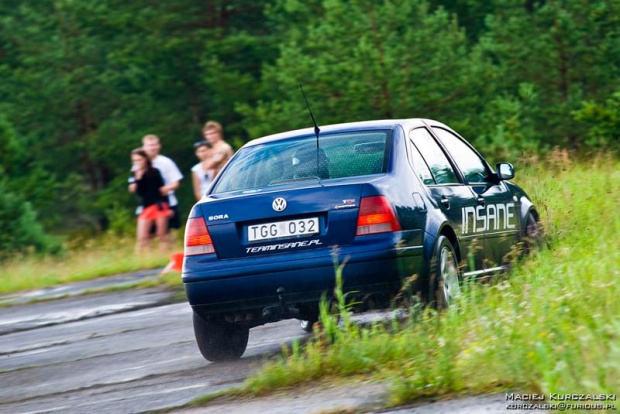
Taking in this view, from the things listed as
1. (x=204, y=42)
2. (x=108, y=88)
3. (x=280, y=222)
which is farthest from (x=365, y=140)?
(x=108, y=88)

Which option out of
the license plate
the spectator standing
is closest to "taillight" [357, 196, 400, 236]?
the license plate

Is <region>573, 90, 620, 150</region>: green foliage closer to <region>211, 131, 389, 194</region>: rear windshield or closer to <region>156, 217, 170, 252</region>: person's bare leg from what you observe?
<region>156, 217, 170, 252</region>: person's bare leg

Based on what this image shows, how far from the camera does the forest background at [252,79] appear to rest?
3759cm

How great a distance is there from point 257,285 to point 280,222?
16.8 inches

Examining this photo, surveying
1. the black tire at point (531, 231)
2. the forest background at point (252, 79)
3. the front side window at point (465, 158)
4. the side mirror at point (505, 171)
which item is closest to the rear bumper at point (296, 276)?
the front side window at point (465, 158)

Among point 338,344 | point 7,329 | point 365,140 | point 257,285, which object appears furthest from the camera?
point 7,329

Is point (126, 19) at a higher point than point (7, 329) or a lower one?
Result: higher

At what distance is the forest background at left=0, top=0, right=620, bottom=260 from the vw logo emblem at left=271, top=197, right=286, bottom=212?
61.6 ft

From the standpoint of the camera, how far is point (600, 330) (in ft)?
17.9

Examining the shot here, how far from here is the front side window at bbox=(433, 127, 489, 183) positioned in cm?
920

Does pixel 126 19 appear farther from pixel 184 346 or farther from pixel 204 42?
pixel 184 346

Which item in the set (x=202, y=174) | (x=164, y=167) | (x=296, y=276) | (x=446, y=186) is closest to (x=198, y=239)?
(x=296, y=276)

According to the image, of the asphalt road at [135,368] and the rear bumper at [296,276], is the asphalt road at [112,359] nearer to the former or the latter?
the asphalt road at [135,368]

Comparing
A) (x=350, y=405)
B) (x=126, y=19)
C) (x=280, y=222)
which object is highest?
(x=126, y=19)
